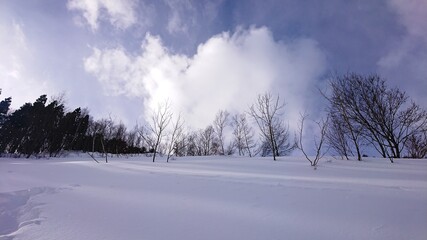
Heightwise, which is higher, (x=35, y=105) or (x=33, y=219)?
(x=35, y=105)

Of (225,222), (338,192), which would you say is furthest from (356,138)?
(225,222)

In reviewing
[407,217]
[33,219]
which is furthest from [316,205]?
[33,219]

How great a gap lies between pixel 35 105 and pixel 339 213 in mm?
41175

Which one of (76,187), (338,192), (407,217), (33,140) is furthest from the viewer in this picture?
(33,140)

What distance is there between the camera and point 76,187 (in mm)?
4559

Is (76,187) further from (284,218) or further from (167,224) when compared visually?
(284,218)

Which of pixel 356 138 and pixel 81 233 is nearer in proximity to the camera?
pixel 81 233

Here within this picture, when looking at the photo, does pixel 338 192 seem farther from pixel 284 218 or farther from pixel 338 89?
pixel 338 89

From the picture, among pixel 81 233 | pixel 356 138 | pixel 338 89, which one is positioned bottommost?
pixel 81 233

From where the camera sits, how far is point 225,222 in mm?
2762

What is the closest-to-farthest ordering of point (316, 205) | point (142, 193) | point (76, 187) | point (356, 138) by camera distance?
1. point (316, 205)
2. point (142, 193)
3. point (76, 187)
4. point (356, 138)

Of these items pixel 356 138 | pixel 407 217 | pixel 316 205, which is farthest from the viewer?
pixel 356 138

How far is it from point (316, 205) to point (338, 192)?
2.61 ft

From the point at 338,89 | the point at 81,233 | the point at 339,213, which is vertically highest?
the point at 338,89
